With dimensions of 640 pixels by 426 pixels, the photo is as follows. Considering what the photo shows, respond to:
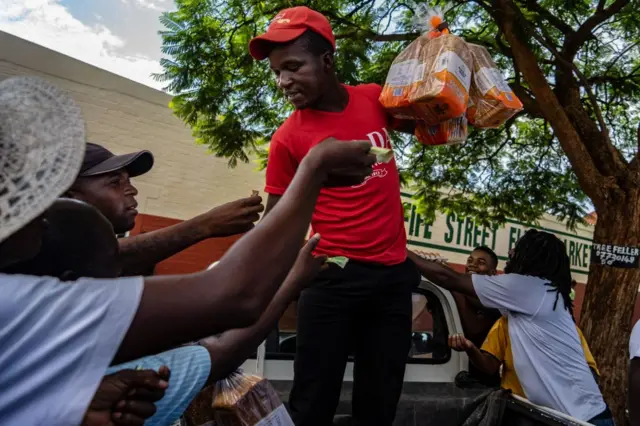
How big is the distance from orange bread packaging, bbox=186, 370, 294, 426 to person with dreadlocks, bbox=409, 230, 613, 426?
1.46 metres

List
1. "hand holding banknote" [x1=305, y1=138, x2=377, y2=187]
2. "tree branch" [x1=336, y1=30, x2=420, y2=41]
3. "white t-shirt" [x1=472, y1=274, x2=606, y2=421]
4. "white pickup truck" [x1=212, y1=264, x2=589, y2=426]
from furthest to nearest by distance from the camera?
1. "tree branch" [x1=336, y1=30, x2=420, y2=41]
2. "white t-shirt" [x1=472, y1=274, x2=606, y2=421]
3. "white pickup truck" [x1=212, y1=264, x2=589, y2=426]
4. "hand holding banknote" [x1=305, y1=138, x2=377, y2=187]

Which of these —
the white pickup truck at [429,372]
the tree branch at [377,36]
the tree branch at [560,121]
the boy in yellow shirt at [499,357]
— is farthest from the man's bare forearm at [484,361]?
the tree branch at [377,36]

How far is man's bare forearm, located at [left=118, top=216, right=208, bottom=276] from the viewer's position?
1961 mm

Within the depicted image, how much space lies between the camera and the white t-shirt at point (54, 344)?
82cm

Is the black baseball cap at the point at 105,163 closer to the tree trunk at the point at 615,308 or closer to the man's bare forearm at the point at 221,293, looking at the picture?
the man's bare forearm at the point at 221,293

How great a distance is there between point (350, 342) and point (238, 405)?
2.28 ft

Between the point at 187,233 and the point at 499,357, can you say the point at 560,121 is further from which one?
the point at 187,233

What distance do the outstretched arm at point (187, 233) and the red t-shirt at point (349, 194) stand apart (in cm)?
20

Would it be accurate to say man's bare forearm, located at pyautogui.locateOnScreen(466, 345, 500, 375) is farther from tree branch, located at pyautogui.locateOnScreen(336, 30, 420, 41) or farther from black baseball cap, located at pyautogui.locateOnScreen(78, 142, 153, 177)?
tree branch, located at pyautogui.locateOnScreen(336, 30, 420, 41)

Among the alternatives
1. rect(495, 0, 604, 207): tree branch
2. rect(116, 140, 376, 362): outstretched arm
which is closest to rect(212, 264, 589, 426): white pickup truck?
rect(116, 140, 376, 362): outstretched arm

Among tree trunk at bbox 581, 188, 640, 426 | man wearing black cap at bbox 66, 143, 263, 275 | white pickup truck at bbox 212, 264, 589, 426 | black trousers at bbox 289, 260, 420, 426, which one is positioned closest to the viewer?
man wearing black cap at bbox 66, 143, 263, 275

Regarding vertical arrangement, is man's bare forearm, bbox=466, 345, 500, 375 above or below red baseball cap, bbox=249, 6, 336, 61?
below

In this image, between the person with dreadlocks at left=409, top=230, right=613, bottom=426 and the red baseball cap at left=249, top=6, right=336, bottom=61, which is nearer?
the red baseball cap at left=249, top=6, right=336, bottom=61

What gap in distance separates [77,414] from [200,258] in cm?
660
